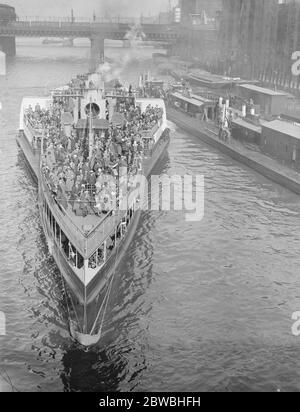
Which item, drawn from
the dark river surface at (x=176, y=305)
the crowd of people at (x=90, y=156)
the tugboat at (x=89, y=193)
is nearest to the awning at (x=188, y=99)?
the crowd of people at (x=90, y=156)

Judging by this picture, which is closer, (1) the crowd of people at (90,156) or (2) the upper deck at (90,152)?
(2) the upper deck at (90,152)

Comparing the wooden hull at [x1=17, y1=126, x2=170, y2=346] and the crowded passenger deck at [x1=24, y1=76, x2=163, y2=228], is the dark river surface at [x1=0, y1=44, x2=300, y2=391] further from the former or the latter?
the crowded passenger deck at [x1=24, y1=76, x2=163, y2=228]

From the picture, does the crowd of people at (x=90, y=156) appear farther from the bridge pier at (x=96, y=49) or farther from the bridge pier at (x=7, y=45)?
the bridge pier at (x=7, y=45)

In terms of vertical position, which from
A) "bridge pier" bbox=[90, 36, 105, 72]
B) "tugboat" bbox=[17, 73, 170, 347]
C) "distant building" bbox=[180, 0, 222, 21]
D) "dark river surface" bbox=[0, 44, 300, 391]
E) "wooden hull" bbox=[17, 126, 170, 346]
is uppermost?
"distant building" bbox=[180, 0, 222, 21]

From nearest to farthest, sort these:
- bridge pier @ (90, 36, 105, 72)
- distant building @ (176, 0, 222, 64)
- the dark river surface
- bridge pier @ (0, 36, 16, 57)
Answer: the dark river surface < distant building @ (176, 0, 222, 64) < bridge pier @ (90, 36, 105, 72) < bridge pier @ (0, 36, 16, 57)

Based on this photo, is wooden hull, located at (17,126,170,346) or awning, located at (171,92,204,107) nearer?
wooden hull, located at (17,126,170,346)

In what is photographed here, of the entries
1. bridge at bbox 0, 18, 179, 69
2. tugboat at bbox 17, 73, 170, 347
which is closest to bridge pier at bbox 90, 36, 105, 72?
bridge at bbox 0, 18, 179, 69

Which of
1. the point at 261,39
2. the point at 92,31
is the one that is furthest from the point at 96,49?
the point at 261,39
